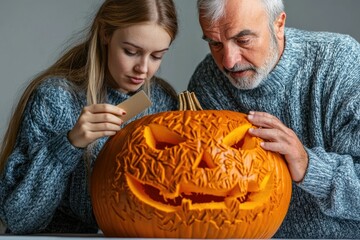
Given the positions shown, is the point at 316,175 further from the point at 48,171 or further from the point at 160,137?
the point at 48,171

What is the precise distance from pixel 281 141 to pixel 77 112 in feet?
1.75

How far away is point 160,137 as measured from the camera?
1359 mm

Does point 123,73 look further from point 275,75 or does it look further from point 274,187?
point 274,187

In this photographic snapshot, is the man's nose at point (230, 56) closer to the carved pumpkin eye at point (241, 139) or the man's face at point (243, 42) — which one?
the man's face at point (243, 42)

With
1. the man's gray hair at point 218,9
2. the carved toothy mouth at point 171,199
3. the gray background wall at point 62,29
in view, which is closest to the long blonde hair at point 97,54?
the man's gray hair at point 218,9

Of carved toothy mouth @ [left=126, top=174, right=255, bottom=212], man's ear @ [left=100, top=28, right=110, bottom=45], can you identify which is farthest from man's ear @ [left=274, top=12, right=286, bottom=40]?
carved toothy mouth @ [left=126, top=174, right=255, bottom=212]

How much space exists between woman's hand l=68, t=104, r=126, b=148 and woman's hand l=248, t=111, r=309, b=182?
25cm

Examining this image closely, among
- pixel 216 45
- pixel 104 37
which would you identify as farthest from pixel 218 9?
pixel 104 37

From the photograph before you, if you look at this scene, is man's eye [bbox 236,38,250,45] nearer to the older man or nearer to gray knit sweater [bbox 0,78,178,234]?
the older man

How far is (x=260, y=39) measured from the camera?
176 centimetres

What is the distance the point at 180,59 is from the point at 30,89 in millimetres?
1024

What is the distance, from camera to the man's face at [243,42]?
68.0 inches

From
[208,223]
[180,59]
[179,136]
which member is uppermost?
[179,136]

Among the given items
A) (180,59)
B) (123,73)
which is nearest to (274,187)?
(123,73)
